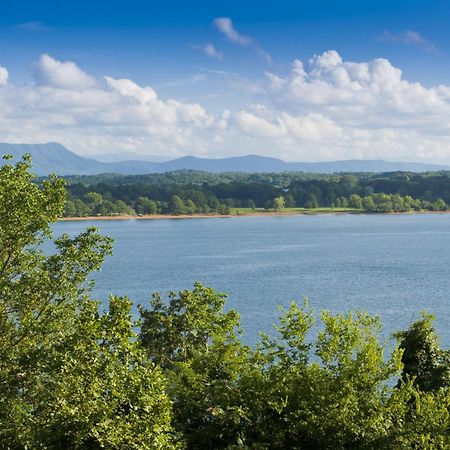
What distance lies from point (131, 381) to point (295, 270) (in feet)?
299

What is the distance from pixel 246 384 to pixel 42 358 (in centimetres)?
731

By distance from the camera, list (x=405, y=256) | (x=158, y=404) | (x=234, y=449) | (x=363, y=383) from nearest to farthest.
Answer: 1. (x=158, y=404)
2. (x=234, y=449)
3. (x=363, y=383)
4. (x=405, y=256)

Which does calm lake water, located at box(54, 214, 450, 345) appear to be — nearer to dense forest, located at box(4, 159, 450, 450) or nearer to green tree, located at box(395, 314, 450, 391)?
green tree, located at box(395, 314, 450, 391)

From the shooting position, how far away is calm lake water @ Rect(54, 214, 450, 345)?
74312mm

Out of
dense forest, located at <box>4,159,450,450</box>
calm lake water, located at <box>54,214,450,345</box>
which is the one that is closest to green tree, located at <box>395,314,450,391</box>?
dense forest, located at <box>4,159,450,450</box>

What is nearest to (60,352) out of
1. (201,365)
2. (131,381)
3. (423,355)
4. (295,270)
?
(131,381)

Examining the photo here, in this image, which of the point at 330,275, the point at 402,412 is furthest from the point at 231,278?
the point at 402,412

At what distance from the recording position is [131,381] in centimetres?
1599

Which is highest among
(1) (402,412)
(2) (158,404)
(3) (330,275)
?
(2) (158,404)

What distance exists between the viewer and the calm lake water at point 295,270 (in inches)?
2926

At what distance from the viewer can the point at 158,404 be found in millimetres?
16250

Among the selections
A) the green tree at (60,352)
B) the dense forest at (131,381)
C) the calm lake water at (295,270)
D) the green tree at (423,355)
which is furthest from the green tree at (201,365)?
the calm lake water at (295,270)

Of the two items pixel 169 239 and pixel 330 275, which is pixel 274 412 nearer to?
pixel 330 275

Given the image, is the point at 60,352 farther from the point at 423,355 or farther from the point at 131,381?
the point at 423,355
